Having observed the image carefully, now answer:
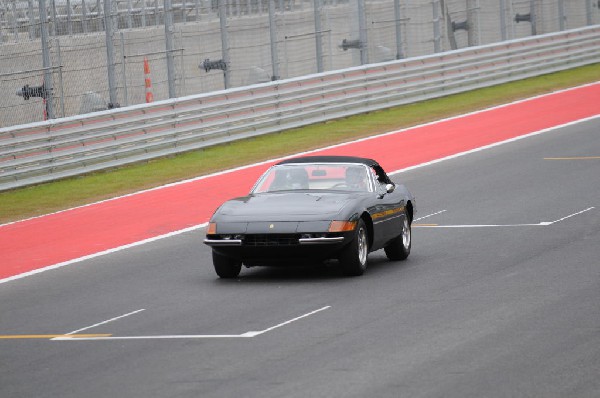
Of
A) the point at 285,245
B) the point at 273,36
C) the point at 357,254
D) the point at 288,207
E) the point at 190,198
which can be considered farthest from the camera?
the point at 273,36

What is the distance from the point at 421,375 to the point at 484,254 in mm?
6326

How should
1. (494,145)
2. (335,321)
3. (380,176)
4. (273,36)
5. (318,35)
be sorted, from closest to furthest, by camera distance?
(335,321), (380,176), (494,145), (273,36), (318,35)

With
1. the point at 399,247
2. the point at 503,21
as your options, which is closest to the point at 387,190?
the point at 399,247

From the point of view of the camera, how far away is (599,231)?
55.1 feet

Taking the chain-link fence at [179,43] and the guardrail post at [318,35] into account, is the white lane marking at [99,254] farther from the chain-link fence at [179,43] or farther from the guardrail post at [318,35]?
the guardrail post at [318,35]

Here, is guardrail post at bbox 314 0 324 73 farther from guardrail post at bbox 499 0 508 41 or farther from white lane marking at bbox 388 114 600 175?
guardrail post at bbox 499 0 508 41

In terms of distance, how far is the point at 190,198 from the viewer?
2212 cm

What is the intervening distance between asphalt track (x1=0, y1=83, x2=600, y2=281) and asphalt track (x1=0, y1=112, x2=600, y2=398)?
843 mm

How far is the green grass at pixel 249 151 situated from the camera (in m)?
22.6

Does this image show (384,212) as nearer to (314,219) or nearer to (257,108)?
(314,219)

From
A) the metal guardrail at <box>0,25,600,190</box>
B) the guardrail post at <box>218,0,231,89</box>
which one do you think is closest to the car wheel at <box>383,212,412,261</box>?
the metal guardrail at <box>0,25,600,190</box>

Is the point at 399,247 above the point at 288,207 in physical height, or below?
below

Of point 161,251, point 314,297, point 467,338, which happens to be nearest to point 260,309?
point 314,297

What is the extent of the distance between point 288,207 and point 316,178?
1176 mm
